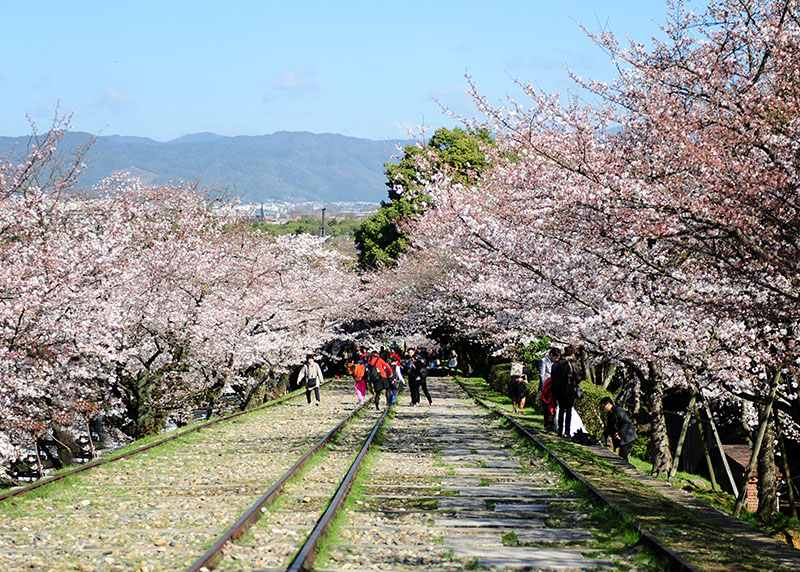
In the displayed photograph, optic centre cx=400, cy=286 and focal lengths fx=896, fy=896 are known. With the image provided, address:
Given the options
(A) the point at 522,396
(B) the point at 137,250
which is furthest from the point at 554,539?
(B) the point at 137,250

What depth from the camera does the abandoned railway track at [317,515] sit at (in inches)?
319

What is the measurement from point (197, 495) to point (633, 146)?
8328 millimetres

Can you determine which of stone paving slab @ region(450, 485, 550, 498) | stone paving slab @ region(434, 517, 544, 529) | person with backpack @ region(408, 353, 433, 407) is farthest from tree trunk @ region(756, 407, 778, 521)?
person with backpack @ region(408, 353, 433, 407)

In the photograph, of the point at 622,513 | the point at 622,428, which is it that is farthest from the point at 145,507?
the point at 622,428

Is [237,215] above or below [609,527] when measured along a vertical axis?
above

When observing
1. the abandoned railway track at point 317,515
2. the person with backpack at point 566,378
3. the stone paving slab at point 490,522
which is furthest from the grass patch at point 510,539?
the person with backpack at point 566,378

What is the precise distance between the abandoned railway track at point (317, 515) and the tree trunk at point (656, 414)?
96.8 inches

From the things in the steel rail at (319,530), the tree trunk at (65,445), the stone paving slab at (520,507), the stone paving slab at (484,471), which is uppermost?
the steel rail at (319,530)

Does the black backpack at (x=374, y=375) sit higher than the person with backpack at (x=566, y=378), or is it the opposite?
the person with backpack at (x=566, y=378)

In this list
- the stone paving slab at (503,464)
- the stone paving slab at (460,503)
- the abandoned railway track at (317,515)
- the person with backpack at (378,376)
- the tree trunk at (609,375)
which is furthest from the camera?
the person with backpack at (378,376)

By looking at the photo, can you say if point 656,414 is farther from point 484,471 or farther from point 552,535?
point 552,535

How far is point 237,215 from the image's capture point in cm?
4591

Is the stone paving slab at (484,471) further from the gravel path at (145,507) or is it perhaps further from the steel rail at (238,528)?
the gravel path at (145,507)

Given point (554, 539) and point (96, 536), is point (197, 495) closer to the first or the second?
point (96, 536)
